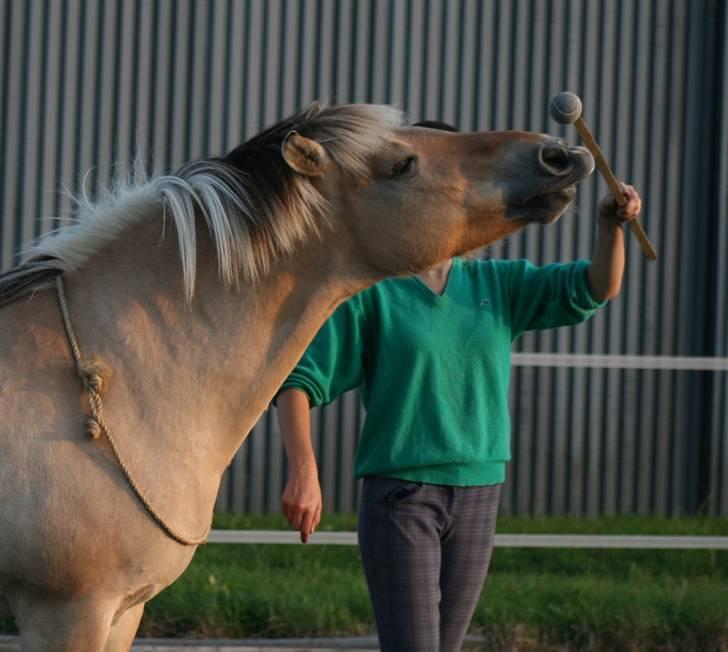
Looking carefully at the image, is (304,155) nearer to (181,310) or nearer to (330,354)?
(181,310)

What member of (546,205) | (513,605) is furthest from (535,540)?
(546,205)

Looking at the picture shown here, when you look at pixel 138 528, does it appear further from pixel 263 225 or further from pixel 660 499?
pixel 660 499

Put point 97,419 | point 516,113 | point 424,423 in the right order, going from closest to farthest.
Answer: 1. point 97,419
2. point 424,423
3. point 516,113

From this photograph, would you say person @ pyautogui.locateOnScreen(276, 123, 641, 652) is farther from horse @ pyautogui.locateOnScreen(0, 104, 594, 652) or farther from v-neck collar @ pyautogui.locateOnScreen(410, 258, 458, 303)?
horse @ pyautogui.locateOnScreen(0, 104, 594, 652)

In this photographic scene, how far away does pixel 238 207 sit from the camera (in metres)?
2.78

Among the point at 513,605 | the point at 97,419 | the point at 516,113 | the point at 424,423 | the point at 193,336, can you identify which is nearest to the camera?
the point at 97,419

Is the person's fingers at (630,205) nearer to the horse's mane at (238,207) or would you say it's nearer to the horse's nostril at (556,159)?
the horse's nostril at (556,159)

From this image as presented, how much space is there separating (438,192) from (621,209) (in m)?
0.54

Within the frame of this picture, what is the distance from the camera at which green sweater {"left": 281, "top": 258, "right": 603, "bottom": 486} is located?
127 inches

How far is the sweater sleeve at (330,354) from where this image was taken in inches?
129

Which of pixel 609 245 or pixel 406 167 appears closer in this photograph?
pixel 406 167

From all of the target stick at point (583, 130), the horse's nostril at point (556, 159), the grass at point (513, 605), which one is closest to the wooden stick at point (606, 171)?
the target stick at point (583, 130)

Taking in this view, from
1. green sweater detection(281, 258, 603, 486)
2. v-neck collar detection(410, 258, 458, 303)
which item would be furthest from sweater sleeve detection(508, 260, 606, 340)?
v-neck collar detection(410, 258, 458, 303)

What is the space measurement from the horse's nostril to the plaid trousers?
86 cm
